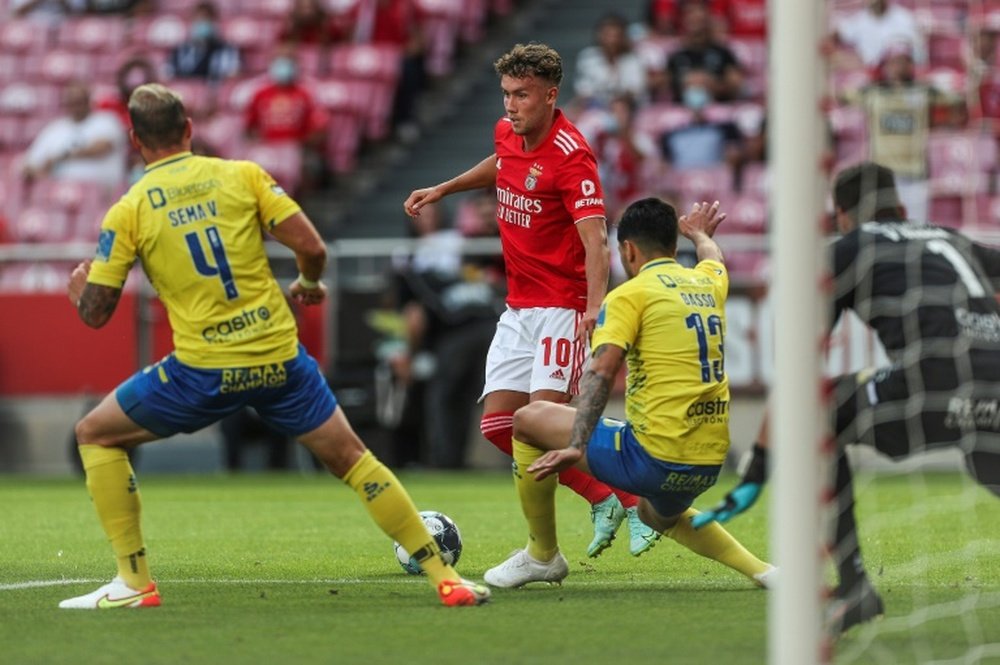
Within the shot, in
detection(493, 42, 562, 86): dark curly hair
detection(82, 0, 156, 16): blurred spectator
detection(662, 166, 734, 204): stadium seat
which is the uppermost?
detection(82, 0, 156, 16): blurred spectator

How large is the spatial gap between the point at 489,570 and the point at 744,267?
8.39 m

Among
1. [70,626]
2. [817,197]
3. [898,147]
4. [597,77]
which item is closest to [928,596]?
[817,197]

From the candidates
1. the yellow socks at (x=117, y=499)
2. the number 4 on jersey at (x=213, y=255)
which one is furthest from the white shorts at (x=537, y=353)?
the yellow socks at (x=117, y=499)

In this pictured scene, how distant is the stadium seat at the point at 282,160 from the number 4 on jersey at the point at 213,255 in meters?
11.5

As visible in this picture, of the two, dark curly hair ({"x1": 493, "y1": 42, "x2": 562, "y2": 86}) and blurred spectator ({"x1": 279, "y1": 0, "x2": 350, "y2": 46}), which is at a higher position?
blurred spectator ({"x1": 279, "y1": 0, "x2": 350, "y2": 46})

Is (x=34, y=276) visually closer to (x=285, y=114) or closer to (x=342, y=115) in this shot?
(x=285, y=114)

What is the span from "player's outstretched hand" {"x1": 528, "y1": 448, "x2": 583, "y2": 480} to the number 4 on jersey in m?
1.39

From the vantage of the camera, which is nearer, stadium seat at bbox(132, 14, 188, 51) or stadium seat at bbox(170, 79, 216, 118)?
→ stadium seat at bbox(170, 79, 216, 118)

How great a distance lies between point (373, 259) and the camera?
17078 millimetres

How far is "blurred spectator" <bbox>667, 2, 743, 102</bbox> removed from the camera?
1811cm

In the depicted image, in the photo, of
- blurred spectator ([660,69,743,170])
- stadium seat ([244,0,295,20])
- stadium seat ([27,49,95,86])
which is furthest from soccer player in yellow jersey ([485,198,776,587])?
stadium seat ([27,49,95,86])

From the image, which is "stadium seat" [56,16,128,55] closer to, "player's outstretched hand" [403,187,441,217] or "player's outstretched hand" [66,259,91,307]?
"player's outstretched hand" [403,187,441,217]

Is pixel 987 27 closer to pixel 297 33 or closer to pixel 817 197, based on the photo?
pixel 297 33

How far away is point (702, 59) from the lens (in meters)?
18.3
